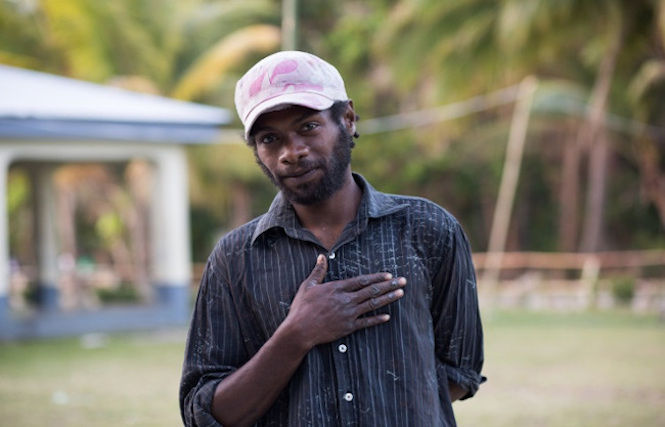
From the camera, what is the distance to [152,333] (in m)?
15.9

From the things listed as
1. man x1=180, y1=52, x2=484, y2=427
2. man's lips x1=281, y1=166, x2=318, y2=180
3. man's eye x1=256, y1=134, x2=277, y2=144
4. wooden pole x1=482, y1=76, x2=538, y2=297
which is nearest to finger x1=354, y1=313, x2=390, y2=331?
man x1=180, y1=52, x2=484, y2=427

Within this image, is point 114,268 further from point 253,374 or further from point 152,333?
point 253,374

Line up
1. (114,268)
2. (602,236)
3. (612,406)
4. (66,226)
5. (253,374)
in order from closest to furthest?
1. (253,374)
2. (612,406)
3. (602,236)
4. (66,226)
5. (114,268)

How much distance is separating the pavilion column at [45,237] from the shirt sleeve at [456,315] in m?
16.5

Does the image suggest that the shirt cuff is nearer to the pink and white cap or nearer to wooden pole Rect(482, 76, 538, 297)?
the pink and white cap

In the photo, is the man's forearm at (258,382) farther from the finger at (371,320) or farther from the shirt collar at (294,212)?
the shirt collar at (294,212)

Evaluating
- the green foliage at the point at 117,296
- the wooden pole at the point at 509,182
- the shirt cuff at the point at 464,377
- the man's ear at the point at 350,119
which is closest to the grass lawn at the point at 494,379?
the wooden pole at the point at 509,182

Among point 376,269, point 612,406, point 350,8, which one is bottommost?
point 612,406

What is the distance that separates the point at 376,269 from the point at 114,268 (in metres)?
33.4

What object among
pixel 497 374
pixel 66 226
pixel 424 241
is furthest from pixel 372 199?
pixel 66 226

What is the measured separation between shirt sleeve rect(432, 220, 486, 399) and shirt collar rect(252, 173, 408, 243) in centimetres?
16

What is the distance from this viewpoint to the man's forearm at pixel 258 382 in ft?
7.82

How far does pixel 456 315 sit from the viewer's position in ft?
8.43

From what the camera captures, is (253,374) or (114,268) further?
(114,268)
